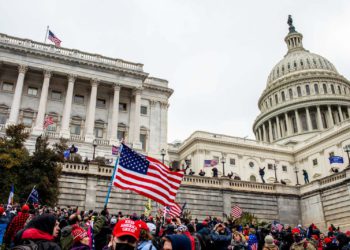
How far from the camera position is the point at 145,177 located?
14.1m

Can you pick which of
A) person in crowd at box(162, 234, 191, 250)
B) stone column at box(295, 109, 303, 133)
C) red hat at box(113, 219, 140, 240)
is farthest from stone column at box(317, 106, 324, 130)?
red hat at box(113, 219, 140, 240)

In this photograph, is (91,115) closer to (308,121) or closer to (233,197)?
(233,197)

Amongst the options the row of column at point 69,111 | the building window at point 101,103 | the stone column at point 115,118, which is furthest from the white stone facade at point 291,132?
the building window at point 101,103

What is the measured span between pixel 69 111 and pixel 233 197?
24851 mm

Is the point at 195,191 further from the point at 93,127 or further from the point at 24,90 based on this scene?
the point at 24,90

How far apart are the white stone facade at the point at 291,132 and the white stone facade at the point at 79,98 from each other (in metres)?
15.1

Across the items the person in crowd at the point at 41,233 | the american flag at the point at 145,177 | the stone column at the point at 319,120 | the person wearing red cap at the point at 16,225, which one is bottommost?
the person in crowd at the point at 41,233

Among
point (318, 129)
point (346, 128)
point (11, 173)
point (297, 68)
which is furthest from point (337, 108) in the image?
point (11, 173)

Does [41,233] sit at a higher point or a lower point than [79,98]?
lower

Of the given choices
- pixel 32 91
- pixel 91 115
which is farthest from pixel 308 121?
pixel 32 91

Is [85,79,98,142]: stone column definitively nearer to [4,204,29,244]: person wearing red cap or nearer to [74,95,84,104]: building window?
[74,95,84,104]: building window

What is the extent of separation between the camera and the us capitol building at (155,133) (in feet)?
103

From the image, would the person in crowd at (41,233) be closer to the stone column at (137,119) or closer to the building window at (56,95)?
the stone column at (137,119)

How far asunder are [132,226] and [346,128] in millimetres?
66281
